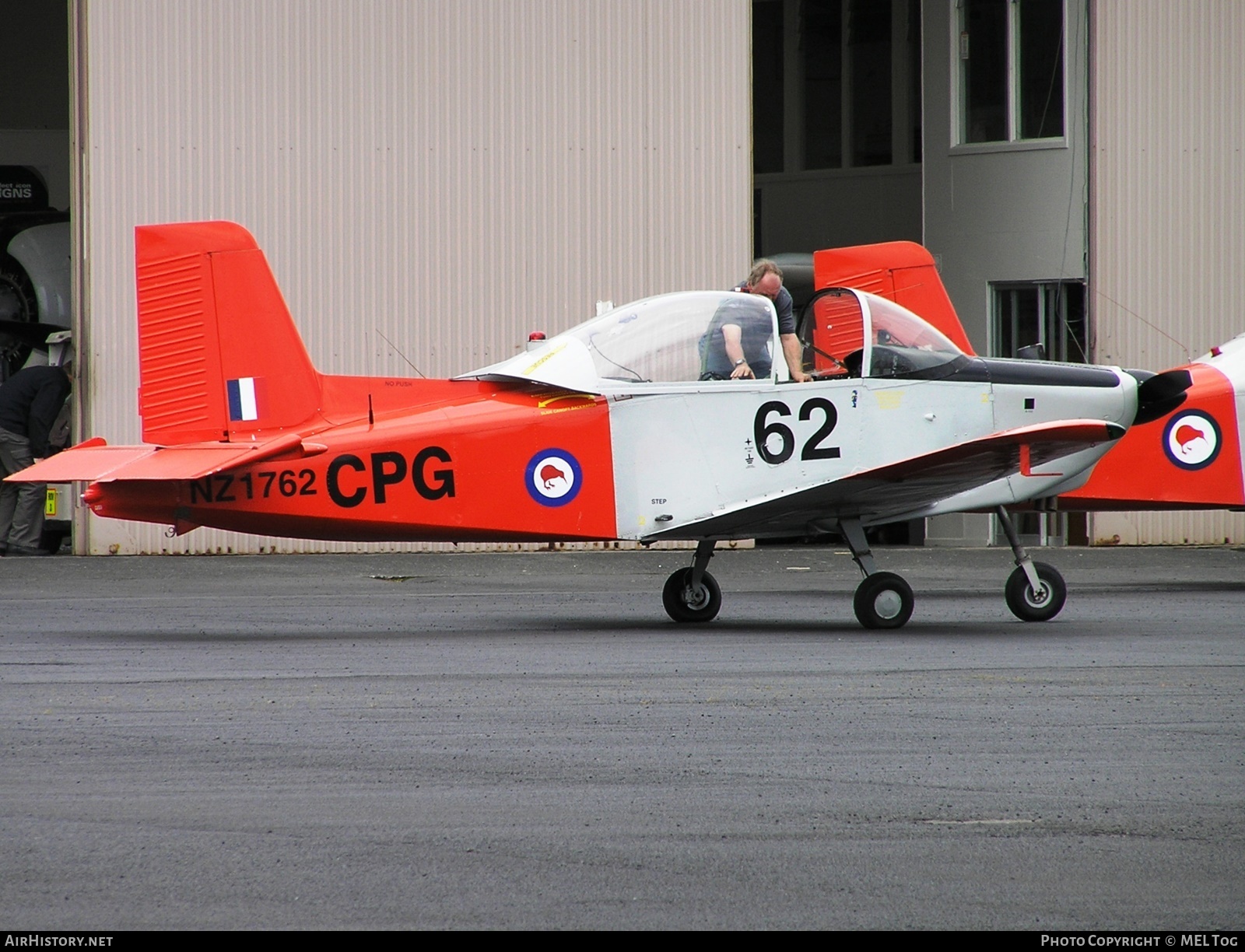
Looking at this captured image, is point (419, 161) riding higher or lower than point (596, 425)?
higher

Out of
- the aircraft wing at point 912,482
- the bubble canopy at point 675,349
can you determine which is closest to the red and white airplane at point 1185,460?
the aircraft wing at point 912,482

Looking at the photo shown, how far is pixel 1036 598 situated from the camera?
1002 centimetres

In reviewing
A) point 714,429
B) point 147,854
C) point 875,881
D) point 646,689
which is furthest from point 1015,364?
point 147,854

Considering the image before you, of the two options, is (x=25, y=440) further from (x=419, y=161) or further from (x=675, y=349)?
(x=675, y=349)

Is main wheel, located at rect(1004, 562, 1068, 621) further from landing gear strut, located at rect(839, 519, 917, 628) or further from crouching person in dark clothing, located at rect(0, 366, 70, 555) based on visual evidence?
crouching person in dark clothing, located at rect(0, 366, 70, 555)

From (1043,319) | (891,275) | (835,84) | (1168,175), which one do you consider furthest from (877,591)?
(835,84)

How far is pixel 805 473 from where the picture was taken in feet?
31.2

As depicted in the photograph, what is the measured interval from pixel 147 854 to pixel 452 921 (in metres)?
1.14

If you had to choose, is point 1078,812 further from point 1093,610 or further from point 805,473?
point 1093,610

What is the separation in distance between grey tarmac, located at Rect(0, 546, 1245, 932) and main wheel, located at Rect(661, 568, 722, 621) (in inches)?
6.7

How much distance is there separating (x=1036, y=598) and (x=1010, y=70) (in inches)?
471

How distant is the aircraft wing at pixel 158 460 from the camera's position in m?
8.54

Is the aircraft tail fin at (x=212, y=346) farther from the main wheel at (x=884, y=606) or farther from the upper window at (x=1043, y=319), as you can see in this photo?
the upper window at (x=1043, y=319)

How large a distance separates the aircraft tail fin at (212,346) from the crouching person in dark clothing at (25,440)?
9.20 meters
